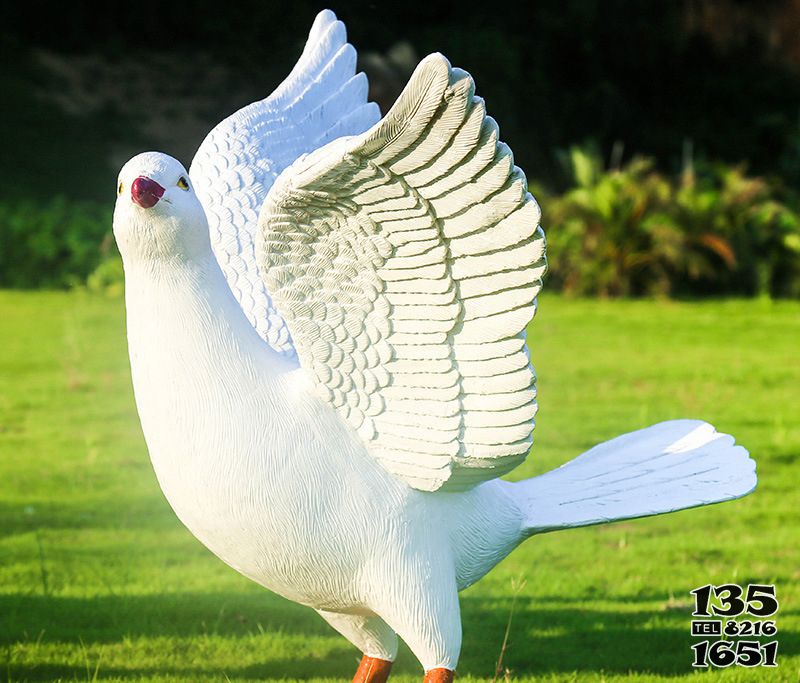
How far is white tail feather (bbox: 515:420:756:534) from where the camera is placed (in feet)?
10.1

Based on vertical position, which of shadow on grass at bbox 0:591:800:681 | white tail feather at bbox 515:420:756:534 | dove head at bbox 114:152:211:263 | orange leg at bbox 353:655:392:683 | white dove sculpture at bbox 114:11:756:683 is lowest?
shadow on grass at bbox 0:591:800:681

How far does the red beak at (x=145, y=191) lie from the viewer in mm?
2564

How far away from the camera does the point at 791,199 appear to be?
13.3 metres

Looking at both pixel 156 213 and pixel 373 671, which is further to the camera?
pixel 373 671

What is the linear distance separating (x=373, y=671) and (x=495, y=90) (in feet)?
42.3

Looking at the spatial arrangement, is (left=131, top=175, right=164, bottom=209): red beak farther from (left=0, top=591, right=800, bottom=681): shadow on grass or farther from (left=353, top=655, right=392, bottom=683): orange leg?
(left=0, top=591, right=800, bottom=681): shadow on grass

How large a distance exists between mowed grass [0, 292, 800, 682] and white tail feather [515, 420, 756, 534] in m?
0.85

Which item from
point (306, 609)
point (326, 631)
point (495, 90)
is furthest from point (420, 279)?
point (495, 90)

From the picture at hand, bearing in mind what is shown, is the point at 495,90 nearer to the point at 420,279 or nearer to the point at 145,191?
the point at 420,279

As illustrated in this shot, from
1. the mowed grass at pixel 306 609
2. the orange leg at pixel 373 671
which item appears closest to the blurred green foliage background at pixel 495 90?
the mowed grass at pixel 306 609

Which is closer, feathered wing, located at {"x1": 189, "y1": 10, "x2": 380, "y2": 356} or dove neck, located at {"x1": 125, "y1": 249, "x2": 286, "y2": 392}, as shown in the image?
dove neck, located at {"x1": 125, "y1": 249, "x2": 286, "y2": 392}

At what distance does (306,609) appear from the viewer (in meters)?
4.59

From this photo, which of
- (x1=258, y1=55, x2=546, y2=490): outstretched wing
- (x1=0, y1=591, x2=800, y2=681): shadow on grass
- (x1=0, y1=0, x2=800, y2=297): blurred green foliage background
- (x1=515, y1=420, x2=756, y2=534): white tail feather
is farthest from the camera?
(x1=0, y1=0, x2=800, y2=297): blurred green foliage background

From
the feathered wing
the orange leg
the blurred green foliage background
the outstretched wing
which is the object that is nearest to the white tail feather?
the outstretched wing
